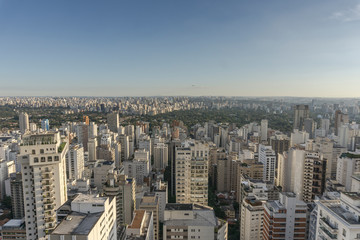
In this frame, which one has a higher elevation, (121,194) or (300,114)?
(300,114)

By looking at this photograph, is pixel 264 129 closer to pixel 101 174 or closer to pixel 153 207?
pixel 101 174

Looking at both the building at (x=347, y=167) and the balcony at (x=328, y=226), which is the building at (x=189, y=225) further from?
the building at (x=347, y=167)

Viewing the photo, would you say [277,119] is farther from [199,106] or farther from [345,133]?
[199,106]

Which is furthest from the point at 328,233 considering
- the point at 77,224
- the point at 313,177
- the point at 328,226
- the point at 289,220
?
the point at 313,177

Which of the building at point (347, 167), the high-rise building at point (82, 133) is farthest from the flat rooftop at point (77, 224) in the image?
the high-rise building at point (82, 133)

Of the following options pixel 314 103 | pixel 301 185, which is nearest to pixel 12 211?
pixel 301 185

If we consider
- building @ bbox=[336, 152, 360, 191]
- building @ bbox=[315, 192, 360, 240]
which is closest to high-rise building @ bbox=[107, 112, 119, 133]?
building @ bbox=[336, 152, 360, 191]
